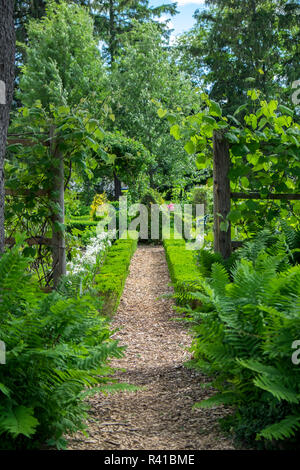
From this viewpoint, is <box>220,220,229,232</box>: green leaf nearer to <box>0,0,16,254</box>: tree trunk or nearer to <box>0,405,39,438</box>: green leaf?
<box>0,0,16,254</box>: tree trunk

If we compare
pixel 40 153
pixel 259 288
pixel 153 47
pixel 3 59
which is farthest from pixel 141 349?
pixel 153 47

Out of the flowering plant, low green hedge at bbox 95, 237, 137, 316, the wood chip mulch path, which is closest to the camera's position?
the wood chip mulch path

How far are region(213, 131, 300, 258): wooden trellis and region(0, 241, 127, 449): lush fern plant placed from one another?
6.08 feet

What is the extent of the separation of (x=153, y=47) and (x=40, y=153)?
15.7m

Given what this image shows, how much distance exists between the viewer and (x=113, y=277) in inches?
227

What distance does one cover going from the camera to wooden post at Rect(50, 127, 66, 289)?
397 centimetres

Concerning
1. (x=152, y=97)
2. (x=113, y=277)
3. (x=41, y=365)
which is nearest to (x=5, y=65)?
(x=41, y=365)

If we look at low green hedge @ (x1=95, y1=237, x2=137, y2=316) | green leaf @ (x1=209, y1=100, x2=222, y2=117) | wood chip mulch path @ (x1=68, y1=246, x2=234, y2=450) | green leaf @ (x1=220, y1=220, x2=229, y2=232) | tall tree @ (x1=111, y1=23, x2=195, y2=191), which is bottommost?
wood chip mulch path @ (x1=68, y1=246, x2=234, y2=450)

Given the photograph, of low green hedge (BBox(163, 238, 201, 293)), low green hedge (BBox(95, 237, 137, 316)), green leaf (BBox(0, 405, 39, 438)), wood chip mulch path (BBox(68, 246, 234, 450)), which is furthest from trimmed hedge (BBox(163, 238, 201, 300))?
green leaf (BBox(0, 405, 39, 438))

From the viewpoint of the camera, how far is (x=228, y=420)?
2057 millimetres

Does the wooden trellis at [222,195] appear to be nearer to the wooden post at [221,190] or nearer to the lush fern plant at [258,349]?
the wooden post at [221,190]

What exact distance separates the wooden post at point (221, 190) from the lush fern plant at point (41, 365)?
185cm

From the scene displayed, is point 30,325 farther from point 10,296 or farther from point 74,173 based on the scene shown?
point 74,173

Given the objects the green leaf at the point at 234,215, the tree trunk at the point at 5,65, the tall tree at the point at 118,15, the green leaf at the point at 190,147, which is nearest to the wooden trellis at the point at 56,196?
the green leaf at the point at 190,147
